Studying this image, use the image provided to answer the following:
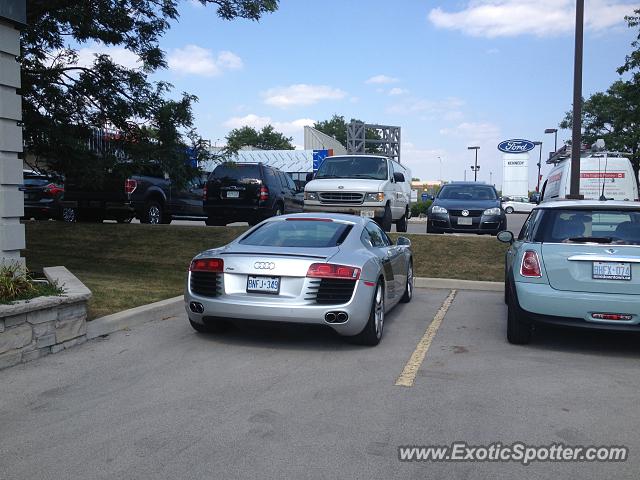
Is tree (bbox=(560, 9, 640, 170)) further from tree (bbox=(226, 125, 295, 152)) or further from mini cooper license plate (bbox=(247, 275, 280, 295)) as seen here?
tree (bbox=(226, 125, 295, 152))

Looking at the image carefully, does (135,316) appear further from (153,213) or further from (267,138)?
(267,138)

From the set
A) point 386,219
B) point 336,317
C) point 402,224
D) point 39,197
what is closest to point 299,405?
point 336,317

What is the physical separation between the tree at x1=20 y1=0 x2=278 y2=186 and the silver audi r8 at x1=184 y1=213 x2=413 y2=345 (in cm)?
447

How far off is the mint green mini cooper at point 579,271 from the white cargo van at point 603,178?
10.7 metres

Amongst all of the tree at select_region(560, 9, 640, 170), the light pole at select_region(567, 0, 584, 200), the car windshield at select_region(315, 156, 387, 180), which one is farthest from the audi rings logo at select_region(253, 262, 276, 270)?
the tree at select_region(560, 9, 640, 170)

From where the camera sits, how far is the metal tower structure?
164 feet

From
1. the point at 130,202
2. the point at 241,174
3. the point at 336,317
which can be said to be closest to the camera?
the point at 336,317

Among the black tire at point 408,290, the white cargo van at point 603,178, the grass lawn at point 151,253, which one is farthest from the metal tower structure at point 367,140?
the black tire at point 408,290

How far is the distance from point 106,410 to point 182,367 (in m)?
1.24

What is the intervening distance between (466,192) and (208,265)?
1162cm

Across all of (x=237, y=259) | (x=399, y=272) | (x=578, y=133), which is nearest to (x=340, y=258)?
(x=237, y=259)

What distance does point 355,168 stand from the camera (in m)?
15.7

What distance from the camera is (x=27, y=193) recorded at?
19078 millimetres

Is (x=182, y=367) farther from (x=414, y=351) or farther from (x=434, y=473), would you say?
(x=434, y=473)
